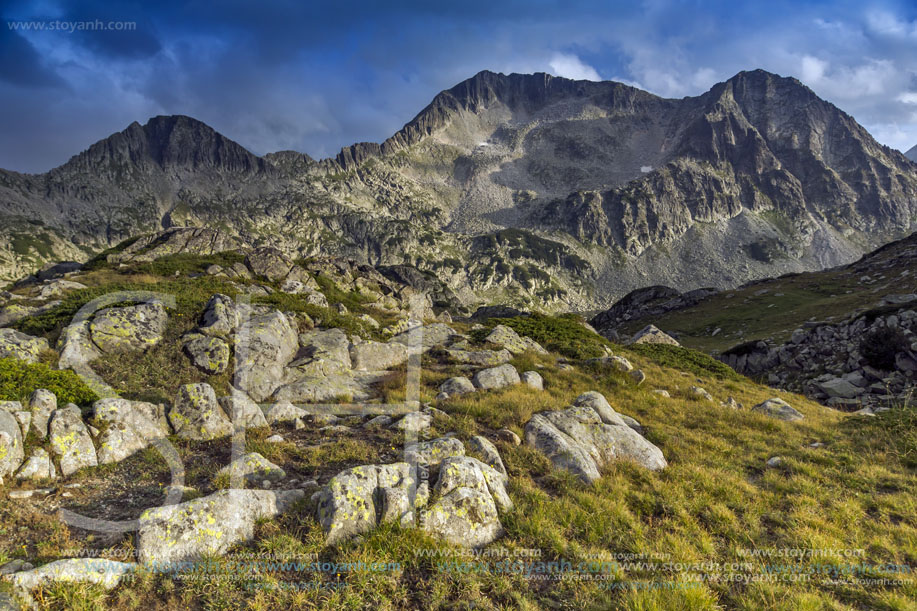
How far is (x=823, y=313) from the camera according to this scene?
4022cm

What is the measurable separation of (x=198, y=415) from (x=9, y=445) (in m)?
3.30

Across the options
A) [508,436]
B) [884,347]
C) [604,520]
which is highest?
[884,347]

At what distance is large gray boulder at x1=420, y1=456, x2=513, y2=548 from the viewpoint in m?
6.23

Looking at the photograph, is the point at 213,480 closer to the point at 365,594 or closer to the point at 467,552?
the point at 365,594

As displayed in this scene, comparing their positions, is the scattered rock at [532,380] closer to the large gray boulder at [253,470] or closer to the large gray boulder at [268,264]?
the large gray boulder at [253,470]

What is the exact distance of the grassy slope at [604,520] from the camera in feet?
16.5

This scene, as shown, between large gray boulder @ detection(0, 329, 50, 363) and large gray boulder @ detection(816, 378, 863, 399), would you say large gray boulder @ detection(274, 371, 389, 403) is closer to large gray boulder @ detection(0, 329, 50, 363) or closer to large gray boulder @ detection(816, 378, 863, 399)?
large gray boulder @ detection(0, 329, 50, 363)

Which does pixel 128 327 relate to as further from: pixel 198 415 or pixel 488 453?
pixel 488 453

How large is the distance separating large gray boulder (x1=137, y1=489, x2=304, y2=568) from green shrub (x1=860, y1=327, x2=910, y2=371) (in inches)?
1307

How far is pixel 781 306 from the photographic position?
51156 millimetres

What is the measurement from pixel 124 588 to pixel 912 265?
8412cm

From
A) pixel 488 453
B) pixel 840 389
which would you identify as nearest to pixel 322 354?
pixel 488 453

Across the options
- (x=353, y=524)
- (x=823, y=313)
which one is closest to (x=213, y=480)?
(x=353, y=524)

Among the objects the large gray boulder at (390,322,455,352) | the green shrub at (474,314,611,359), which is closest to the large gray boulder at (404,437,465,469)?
the large gray boulder at (390,322,455,352)
